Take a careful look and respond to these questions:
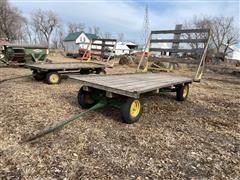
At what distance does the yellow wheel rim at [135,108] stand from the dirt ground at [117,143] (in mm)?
220

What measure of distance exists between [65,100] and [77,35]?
5832 centimetres

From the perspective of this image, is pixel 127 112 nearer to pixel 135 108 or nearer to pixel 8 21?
pixel 135 108

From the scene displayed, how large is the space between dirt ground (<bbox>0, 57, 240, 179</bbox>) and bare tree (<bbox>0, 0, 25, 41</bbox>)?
47246mm

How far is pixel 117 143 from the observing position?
388cm

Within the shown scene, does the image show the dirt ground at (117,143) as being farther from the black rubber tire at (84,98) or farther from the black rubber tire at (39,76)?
the black rubber tire at (39,76)

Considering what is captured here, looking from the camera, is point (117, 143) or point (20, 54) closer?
point (117, 143)

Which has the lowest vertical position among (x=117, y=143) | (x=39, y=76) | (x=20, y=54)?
(x=117, y=143)

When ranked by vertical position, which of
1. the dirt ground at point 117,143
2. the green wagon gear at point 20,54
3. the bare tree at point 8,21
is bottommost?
the dirt ground at point 117,143

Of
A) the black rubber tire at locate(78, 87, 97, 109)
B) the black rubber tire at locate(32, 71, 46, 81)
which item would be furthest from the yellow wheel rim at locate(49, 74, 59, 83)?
the black rubber tire at locate(78, 87, 97, 109)

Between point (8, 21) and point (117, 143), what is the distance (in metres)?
51.6

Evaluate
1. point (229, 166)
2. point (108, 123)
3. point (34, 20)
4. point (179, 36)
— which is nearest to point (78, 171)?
point (108, 123)

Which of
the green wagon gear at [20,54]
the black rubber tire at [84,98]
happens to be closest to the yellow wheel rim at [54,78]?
the black rubber tire at [84,98]

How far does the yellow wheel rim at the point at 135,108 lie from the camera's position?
4.60m

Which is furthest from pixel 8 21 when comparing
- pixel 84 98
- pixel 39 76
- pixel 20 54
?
pixel 84 98
